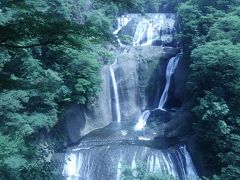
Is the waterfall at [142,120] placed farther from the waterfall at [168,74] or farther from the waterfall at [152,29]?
the waterfall at [152,29]

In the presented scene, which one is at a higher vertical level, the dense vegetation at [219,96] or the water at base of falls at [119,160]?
the dense vegetation at [219,96]

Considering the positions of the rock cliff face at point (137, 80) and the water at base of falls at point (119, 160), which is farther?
the rock cliff face at point (137, 80)

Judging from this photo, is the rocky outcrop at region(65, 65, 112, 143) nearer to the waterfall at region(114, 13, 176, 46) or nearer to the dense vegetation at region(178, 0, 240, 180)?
the waterfall at region(114, 13, 176, 46)

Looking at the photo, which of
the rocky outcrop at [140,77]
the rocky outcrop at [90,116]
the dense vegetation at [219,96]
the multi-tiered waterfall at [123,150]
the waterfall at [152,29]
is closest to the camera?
the dense vegetation at [219,96]

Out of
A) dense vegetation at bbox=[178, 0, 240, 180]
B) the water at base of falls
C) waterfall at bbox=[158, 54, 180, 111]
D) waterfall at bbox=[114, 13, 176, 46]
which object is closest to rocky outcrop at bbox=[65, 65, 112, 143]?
the water at base of falls

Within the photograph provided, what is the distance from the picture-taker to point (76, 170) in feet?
49.1

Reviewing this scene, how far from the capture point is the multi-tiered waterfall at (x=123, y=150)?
14.5 m

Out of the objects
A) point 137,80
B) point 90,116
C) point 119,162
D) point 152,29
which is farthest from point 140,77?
point 119,162

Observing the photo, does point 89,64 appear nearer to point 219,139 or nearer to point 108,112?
point 108,112

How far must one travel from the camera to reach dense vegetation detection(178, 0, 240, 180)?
43.3 feet

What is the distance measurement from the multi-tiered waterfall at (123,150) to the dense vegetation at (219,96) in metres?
1.54

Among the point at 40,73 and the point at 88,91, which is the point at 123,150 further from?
the point at 40,73

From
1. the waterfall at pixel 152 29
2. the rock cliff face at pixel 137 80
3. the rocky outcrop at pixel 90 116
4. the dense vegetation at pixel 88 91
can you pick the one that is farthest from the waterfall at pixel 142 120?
the waterfall at pixel 152 29

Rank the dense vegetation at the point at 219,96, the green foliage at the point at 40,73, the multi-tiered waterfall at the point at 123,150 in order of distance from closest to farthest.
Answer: the green foliage at the point at 40,73 → the dense vegetation at the point at 219,96 → the multi-tiered waterfall at the point at 123,150
